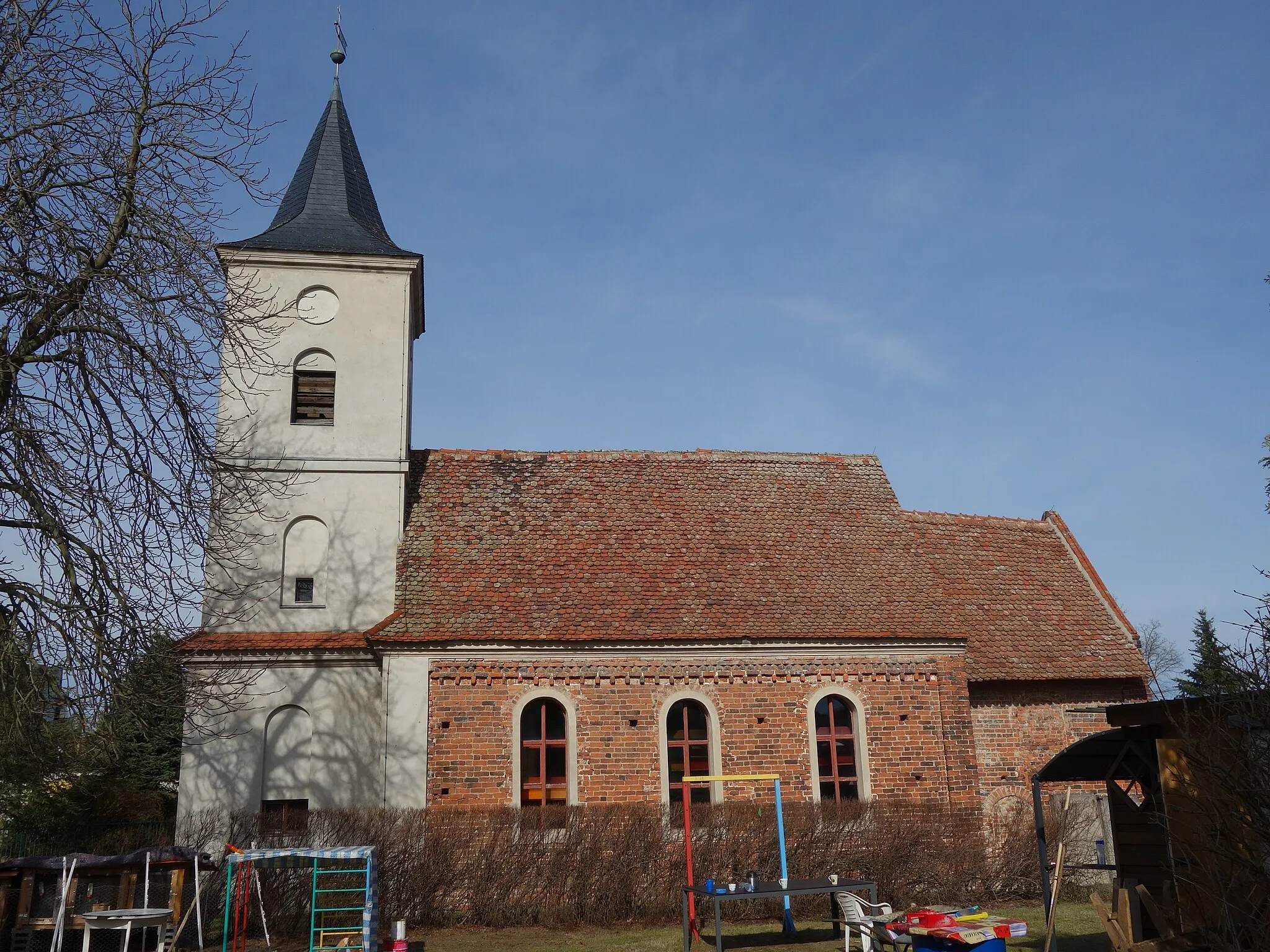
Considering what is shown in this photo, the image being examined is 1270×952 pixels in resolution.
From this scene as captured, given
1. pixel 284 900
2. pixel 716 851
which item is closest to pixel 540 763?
Answer: pixel 716 851

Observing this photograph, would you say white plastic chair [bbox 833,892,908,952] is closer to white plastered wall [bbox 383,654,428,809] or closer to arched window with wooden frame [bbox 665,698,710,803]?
arched window with wooden frame [bbox 665,698,710,803]

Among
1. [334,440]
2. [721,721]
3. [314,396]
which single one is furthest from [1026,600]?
[314,396]

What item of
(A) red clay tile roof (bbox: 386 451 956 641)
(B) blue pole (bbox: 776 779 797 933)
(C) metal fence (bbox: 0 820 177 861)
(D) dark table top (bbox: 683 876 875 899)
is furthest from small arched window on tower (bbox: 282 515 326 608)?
(D) dark table top (bbox: 683 876 875 899)

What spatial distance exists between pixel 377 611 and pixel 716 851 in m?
7.48

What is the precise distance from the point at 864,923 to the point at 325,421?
13.5 m

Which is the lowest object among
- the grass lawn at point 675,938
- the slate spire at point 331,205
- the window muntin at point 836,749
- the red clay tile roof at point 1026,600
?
the grass lawn at point 675,938

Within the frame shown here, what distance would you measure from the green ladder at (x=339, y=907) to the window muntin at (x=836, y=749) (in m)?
8.25

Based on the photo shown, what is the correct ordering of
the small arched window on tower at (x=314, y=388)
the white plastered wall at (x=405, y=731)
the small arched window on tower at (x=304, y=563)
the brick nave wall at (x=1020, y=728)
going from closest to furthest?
the white plastered wall at (x=405, y=731), the small arched window on tower at (x=304, y=563), the brick nave wall at (x=1020, y=728), the small arched window on tower at (x=314, y=388)

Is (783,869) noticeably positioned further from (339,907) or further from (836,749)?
(339,907)

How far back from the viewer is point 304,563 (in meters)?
19.6

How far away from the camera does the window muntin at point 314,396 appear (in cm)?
2052

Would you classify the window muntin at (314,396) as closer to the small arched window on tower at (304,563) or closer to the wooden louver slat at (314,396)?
the wooden louver slat at (314,396)

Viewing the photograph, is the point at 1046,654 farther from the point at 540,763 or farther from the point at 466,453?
the point at 466,453

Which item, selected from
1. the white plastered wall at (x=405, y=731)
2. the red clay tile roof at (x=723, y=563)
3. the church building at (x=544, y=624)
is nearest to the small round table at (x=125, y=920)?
the church building at (x=544, y=624)
